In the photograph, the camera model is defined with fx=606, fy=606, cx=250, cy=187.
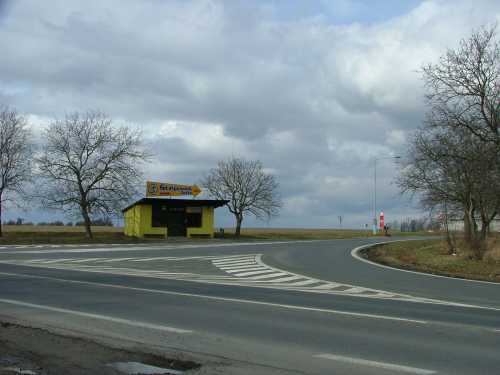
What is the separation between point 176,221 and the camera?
59.4 meters

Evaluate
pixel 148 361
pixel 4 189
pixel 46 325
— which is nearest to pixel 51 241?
pixel 4 189

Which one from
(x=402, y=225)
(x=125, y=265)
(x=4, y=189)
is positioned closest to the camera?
(x=125, y=265)

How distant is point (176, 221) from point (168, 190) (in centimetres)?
328

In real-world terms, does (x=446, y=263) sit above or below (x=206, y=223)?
below

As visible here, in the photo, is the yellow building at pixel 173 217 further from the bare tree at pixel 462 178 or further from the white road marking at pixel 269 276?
the white road marking at pixel 269 276

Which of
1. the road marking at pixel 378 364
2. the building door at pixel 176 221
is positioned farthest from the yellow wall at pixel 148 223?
the road marking at pixel 378 364

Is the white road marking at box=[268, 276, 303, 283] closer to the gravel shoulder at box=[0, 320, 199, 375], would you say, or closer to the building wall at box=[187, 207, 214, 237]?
the gravel shoulder at box=[0, 320, 199, 375]

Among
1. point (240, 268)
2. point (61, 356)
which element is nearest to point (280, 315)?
point (61, 356)

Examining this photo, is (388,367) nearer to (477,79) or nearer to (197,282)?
(197,282)

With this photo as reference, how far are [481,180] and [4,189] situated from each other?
40.4 metres

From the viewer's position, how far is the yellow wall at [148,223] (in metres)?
57.2

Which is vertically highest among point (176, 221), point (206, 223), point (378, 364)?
point (176, 221)

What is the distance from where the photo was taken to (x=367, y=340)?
352 inches

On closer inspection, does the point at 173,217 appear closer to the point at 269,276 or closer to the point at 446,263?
the point at 446,263
